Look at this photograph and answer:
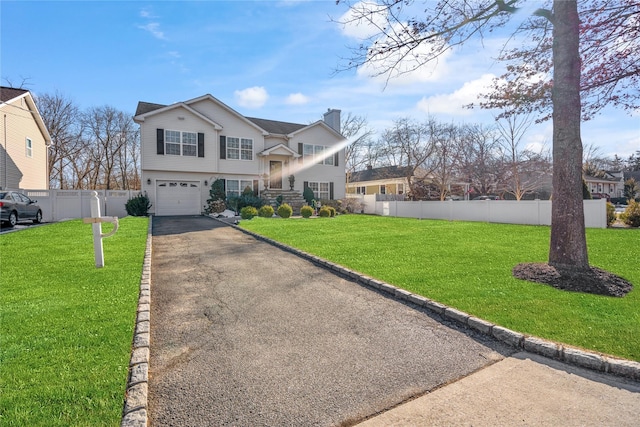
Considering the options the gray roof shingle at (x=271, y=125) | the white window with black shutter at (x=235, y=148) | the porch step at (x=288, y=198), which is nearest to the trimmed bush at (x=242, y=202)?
the porch step at (x=288, y=198)

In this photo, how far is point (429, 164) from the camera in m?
29.7

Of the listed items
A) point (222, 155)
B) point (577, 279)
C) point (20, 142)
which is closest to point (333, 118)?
point (222, 155)

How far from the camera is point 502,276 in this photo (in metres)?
5.84

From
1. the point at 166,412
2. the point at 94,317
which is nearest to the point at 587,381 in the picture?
the point at 166,412

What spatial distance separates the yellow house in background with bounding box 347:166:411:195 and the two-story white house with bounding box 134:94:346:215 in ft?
35.4

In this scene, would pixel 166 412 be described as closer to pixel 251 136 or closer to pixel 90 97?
pixel 251 136

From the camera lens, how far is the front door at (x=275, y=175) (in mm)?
24150

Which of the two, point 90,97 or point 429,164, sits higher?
point 90,97

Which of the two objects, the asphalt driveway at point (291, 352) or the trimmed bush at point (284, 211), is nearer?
the asphalt driveway at point (291, 352)

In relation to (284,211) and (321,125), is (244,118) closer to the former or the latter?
(321,125)

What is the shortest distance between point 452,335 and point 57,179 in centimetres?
4027

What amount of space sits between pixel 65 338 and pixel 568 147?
7973 mm

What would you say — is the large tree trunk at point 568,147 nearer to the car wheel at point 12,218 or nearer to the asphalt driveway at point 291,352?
the asphalt driveway at point 291,352

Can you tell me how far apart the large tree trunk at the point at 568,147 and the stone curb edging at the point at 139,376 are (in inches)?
261
